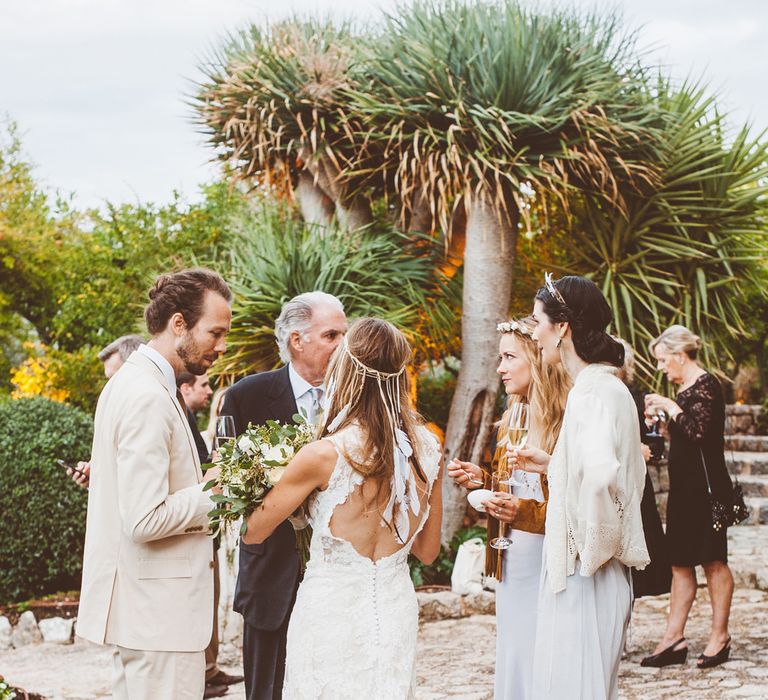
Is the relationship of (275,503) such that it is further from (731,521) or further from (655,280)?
(655,280)

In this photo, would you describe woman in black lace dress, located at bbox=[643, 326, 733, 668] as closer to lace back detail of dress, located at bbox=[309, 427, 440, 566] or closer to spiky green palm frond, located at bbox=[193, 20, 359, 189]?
lace back detail of dress, located at bbox=[309, 427, 440, 566]

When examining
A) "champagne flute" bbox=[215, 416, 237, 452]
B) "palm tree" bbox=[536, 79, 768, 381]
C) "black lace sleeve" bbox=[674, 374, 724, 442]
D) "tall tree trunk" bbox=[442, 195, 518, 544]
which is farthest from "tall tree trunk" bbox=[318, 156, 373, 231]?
"champagne flute" bbox=[215, 416, 237, 452]

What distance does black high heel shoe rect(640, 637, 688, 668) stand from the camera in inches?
212

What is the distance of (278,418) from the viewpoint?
12.6 feet

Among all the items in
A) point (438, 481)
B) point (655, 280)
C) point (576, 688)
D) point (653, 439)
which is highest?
point (655, 280)

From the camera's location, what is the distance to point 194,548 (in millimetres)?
2764

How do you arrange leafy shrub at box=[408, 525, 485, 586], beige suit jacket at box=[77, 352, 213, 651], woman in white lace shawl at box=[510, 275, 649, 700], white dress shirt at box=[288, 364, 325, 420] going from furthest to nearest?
leafy shrub at box=[408, 525, 485, 586], white dress shirt at box=[288, 364, 325, 420], woman in white lace shawl at box=[510, 275, 649, 700], beige suit jacket at box=[77, 352, 213, 651]

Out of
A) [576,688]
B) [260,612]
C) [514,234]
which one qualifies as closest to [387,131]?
[514,234]

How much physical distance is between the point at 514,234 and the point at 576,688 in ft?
20.9

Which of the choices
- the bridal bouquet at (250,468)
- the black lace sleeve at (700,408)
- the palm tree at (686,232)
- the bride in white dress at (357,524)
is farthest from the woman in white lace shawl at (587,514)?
the palm tree at (686,232)

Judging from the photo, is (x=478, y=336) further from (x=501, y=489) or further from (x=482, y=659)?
(x=501, y=489)

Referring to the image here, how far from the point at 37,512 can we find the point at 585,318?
5876mm

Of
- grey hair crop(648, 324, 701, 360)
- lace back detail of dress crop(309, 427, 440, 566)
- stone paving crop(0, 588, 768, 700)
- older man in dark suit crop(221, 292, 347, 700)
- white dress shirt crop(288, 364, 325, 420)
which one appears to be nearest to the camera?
lace back detail of dress crop(309, 427, 440, 566)

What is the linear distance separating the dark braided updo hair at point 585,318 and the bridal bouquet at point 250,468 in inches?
37.4
